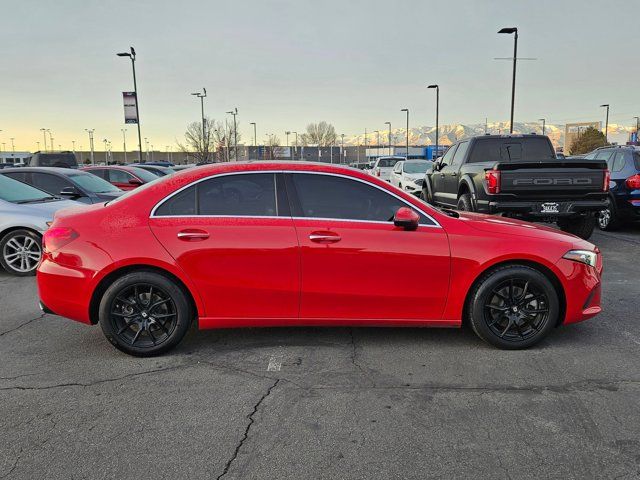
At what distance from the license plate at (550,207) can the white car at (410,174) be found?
10040mm

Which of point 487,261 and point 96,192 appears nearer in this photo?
point 487,261

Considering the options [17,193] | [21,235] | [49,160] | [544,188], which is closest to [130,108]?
[49,160]

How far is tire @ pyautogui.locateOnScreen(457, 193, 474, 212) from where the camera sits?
8836 mm

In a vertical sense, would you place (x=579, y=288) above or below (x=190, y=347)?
above

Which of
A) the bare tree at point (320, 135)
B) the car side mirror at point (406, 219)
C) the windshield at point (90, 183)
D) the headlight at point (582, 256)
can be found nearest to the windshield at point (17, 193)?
the windshield at point (90, 183)

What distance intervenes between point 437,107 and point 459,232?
41007 millimetres

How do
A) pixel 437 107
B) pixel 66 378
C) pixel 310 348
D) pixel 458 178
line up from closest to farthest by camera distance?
pixel 66 378 < pixel 310 348 < pixel 458 178 < pixel 437 107

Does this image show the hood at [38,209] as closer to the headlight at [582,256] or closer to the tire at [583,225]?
the headlight at [582,256]

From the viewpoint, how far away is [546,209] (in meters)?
7.71

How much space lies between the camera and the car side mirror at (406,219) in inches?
156

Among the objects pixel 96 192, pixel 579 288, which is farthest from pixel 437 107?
pixel 579 288

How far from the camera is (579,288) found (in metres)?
4.16

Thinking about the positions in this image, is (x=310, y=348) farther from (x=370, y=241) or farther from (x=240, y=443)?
(x=240, y=443)

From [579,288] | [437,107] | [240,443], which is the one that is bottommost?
[240,443]
